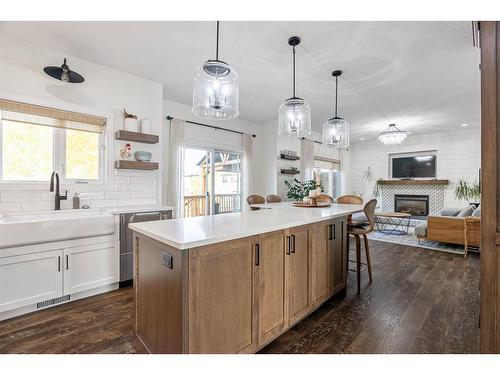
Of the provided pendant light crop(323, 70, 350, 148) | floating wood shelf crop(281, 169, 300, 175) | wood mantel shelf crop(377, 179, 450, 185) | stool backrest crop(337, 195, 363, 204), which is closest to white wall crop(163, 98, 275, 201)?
floating wood shelf crop(281, 169, 300, 175)

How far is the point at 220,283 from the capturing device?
1423mm

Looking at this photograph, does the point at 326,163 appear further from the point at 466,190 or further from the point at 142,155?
the point at 142,155

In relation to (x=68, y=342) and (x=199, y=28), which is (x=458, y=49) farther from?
(x=68, y=342)

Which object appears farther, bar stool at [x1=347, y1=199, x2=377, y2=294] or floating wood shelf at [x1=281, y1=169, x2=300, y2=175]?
floating wood shelf at [x1=281, y1=169, x2=300, y2=175]

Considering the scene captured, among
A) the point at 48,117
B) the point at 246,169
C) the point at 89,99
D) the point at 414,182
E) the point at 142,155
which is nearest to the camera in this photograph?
the point at 48,117

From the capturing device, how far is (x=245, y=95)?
4211 mm

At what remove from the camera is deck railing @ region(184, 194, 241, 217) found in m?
4.76

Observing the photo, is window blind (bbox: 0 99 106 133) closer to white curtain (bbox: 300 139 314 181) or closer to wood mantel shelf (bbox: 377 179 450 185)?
white curtain (bbox: 300 139 314 181)

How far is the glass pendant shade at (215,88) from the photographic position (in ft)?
6.97

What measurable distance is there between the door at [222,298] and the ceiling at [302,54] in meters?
2.09

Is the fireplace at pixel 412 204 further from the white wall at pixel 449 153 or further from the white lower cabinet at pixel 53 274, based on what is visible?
the white lower cabinet at pixel 53 274

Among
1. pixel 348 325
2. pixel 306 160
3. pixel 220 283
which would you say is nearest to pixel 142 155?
pixel 220 283

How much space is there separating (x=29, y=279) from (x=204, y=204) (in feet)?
9.78

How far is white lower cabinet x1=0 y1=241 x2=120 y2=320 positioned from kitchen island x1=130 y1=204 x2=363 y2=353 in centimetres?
115
